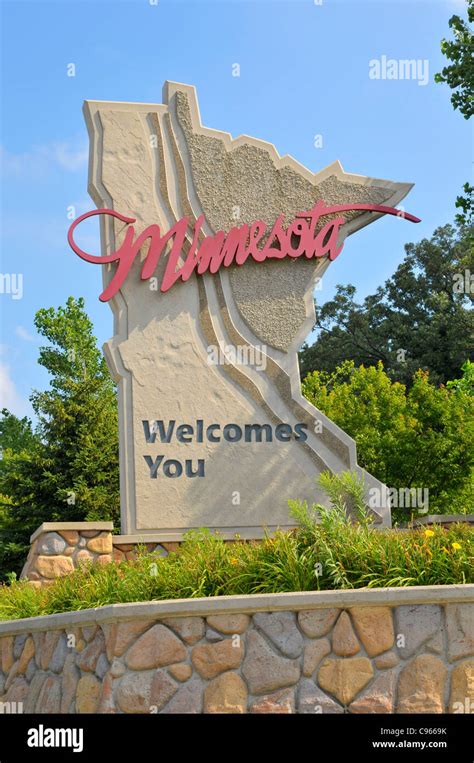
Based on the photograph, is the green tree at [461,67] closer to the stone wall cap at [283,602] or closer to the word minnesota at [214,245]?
the word minnesota at [214,245]

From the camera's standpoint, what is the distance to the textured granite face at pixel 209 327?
1307cm

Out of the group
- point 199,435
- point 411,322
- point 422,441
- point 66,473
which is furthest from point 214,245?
point 411,322

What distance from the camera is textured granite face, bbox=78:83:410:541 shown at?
1307 cm

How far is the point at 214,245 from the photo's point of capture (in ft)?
Answer: 44.8

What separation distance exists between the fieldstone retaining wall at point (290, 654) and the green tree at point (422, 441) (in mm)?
14350

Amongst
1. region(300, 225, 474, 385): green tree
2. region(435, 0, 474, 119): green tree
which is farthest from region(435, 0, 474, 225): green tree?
region(300, 225, 474, 385): green tree

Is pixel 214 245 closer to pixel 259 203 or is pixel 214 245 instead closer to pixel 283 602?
pixel 259 203

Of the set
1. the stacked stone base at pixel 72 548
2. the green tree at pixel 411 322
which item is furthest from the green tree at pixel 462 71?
the green tree at pixel 411 322

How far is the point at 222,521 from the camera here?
42.8ft

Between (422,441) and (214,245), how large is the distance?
1009 cm

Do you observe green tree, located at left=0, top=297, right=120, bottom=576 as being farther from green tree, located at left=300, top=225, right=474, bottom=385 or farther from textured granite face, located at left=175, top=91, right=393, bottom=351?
green tree, located at left=300, top=225, right=474, bottom=385
